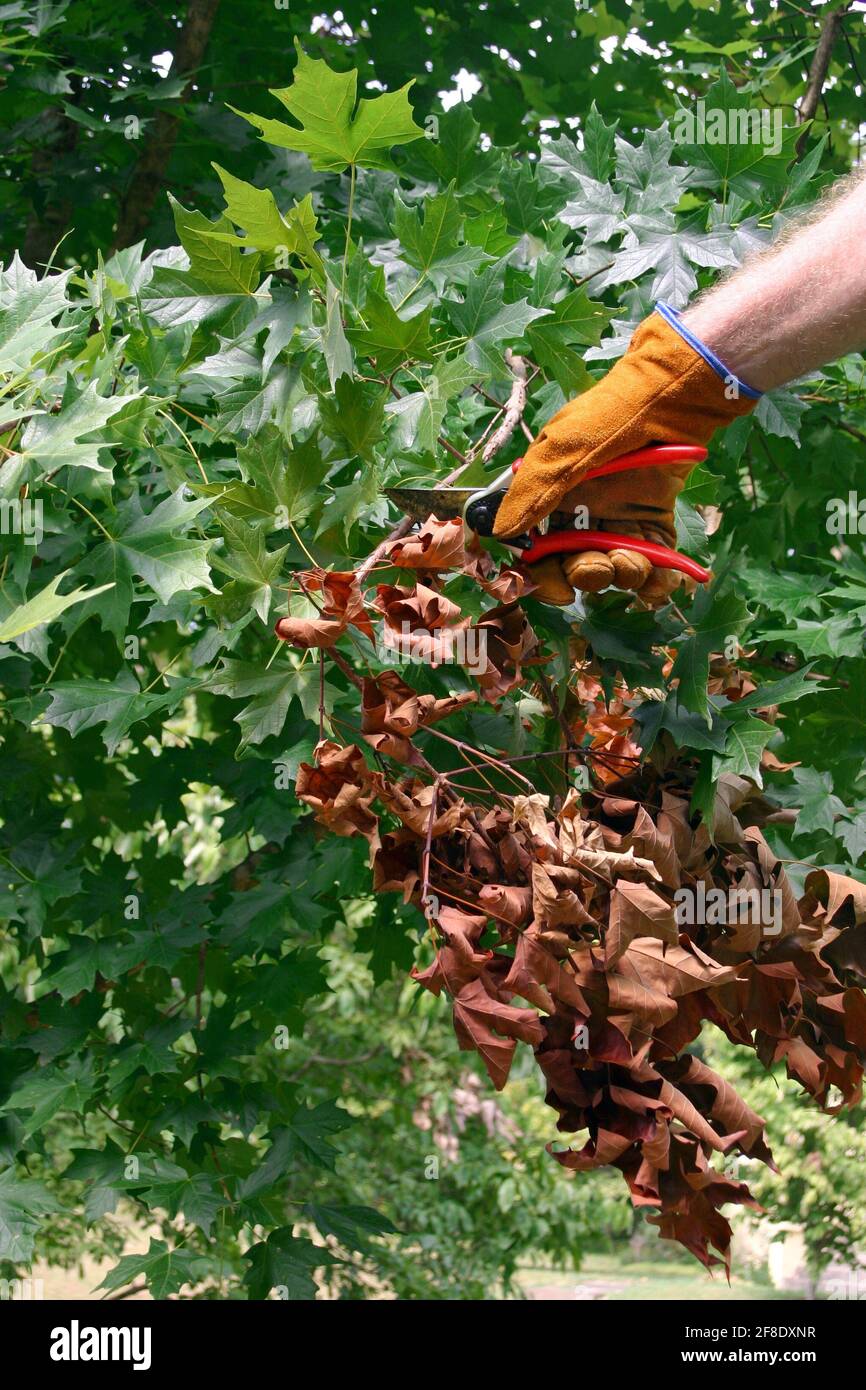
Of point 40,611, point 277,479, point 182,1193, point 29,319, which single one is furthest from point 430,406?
point 182,1193

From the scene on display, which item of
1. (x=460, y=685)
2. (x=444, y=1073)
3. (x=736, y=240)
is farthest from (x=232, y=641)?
(x=444, y=1073)

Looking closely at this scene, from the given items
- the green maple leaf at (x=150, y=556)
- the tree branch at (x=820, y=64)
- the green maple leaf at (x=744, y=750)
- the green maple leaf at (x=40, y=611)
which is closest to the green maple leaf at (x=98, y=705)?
the green maple leaf at (x=150, y=556)

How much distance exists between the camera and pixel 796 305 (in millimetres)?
1344

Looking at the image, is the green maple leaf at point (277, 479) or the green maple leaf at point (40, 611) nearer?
Answer: the green maple leaf at point (40, 611)

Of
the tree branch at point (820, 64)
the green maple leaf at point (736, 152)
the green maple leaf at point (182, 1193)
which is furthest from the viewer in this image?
the tree branch at point (820, 64)

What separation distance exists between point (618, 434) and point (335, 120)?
1.99 ft

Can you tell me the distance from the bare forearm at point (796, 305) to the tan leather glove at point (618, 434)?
25 millimetres

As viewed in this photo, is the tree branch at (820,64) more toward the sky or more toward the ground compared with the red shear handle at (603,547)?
more toward the sky

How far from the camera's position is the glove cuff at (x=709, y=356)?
137 centimetres

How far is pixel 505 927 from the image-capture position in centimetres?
121

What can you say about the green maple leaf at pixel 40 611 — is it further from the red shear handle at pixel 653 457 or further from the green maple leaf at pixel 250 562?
the red shear handle at pixel 653 457

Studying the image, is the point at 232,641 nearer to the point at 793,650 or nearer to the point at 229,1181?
the point at 229,1181

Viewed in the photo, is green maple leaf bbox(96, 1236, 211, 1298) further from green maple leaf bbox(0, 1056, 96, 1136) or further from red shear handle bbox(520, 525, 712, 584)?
red shear handle bbox(520, 525, 712, 584)

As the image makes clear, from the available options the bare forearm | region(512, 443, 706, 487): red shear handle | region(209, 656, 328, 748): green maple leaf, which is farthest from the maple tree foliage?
the bare forearm
